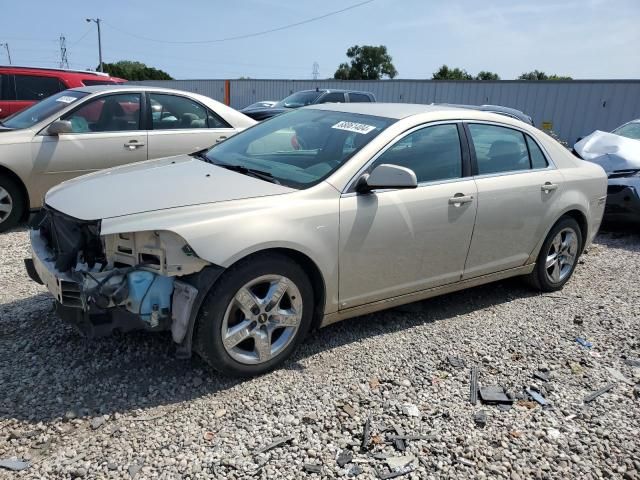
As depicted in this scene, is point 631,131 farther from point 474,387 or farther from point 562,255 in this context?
point 474,387

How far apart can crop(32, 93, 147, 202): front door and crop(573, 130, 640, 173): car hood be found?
6.27 meters

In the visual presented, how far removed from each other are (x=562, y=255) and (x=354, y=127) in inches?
100

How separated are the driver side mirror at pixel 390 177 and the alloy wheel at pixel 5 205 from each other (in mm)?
4430

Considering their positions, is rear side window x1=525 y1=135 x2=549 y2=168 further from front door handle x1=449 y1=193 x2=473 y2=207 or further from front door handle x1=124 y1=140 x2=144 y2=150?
front door handle x1=124 y1=140 x2=144 y2=150

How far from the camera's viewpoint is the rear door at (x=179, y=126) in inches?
257

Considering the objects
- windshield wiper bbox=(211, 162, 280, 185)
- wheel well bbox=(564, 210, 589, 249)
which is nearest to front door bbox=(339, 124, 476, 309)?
windshield wiper bbox=(211, 162, 280, 185)

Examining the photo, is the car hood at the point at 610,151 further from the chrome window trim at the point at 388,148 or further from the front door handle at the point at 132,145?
the front door handle at the point at 132,145

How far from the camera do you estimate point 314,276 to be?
11.0 feet

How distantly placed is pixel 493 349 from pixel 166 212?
8.06 feet

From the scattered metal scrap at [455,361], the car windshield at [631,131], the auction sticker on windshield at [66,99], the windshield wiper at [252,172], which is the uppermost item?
the auction sticker on windshield at [66,99]

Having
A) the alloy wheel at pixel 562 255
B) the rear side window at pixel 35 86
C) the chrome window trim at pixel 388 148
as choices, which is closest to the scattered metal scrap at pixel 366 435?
the chrome window trim at pixel 388 148

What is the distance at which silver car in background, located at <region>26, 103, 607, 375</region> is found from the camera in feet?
9.50

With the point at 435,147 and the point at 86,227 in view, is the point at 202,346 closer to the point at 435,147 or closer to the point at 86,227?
the point at 86,227

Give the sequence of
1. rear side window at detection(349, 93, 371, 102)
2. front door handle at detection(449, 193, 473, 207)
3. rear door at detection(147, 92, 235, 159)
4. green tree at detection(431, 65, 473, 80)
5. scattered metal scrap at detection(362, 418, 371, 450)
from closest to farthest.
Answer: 1. scattered metal scrap at detection(362, 418, 371, 450)
2. front door handle at detection(449, 193, 473, 207)
3. rear door at detection(147, 92, 235, 159)
4. rear side window at detection(349, 93, 371, 102)
5. green tree at detection(431, 65, 473, 80)
